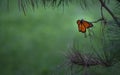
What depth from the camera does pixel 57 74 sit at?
82 cm

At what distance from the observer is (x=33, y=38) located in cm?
272

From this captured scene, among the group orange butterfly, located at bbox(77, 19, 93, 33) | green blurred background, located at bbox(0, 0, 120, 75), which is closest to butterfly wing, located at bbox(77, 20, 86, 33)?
orange butterfly, located at bbox(77, 19, 93, 33)

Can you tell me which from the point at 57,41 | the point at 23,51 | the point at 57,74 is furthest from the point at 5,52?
the point at 57,74

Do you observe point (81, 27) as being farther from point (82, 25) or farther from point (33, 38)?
point (33, 38)

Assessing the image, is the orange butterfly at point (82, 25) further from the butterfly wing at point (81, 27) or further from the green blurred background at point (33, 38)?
the green blurred background at point (33, 38)

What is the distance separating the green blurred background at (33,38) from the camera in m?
2.59

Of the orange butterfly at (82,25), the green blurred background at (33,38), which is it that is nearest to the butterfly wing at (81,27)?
the orange butterfly at (82,25)

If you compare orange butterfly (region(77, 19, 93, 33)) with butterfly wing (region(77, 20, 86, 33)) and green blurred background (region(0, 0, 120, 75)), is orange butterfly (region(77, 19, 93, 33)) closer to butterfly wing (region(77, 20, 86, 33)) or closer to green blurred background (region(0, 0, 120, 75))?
butterfly wing (region(77, 20, 86, 33))

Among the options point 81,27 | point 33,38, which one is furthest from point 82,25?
point 33,38

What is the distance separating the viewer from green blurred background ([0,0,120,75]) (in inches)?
102

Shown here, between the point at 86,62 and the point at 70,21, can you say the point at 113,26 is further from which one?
the point at 70,21

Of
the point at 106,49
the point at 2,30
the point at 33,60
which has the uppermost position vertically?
the point at 106,49

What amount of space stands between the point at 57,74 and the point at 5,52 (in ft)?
6.16

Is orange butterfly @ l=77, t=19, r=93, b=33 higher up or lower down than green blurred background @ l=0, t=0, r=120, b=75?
higher up
